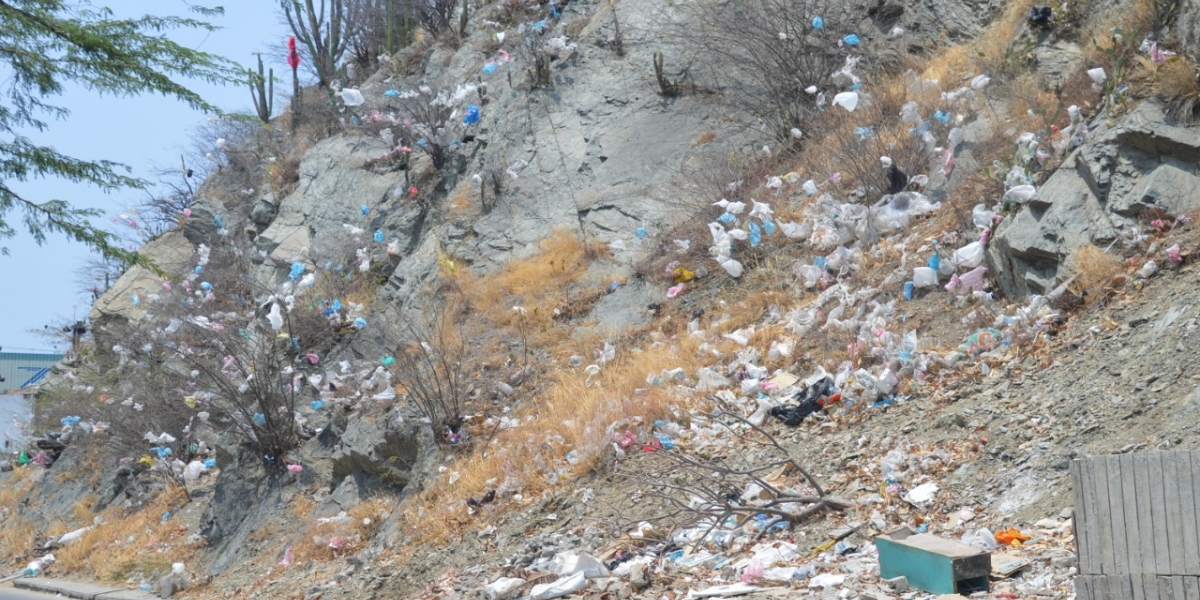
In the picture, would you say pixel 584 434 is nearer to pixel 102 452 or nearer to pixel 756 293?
pixel 756 293

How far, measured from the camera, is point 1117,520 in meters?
3.73

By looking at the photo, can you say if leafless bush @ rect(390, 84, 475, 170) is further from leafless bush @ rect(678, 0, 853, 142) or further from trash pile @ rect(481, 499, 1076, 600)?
trash pile @ rect(481, 499, 1076, 600)

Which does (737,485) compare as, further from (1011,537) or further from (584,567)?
(1011,537)

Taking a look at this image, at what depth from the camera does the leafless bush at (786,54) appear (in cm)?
1386

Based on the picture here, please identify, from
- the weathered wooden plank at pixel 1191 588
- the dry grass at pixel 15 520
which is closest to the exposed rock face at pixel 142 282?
the dry grass at pixel 15 520

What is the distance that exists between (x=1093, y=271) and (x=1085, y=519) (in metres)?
4.38

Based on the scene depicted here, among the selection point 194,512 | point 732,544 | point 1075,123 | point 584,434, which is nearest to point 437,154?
point 194,512

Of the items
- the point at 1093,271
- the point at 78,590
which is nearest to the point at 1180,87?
the point at 1093,271

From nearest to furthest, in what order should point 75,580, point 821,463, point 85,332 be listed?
1. point 821,463
2. point 75,580
3. point 85,332

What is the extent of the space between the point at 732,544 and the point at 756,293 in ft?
15.2

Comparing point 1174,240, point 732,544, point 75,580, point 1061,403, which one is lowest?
point 75,580

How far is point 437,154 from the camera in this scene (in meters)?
17.2

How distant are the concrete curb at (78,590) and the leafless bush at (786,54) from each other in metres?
8.89

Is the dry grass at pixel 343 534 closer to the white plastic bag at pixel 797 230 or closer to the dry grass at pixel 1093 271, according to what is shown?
the white plastic bag at pixel 797 230
